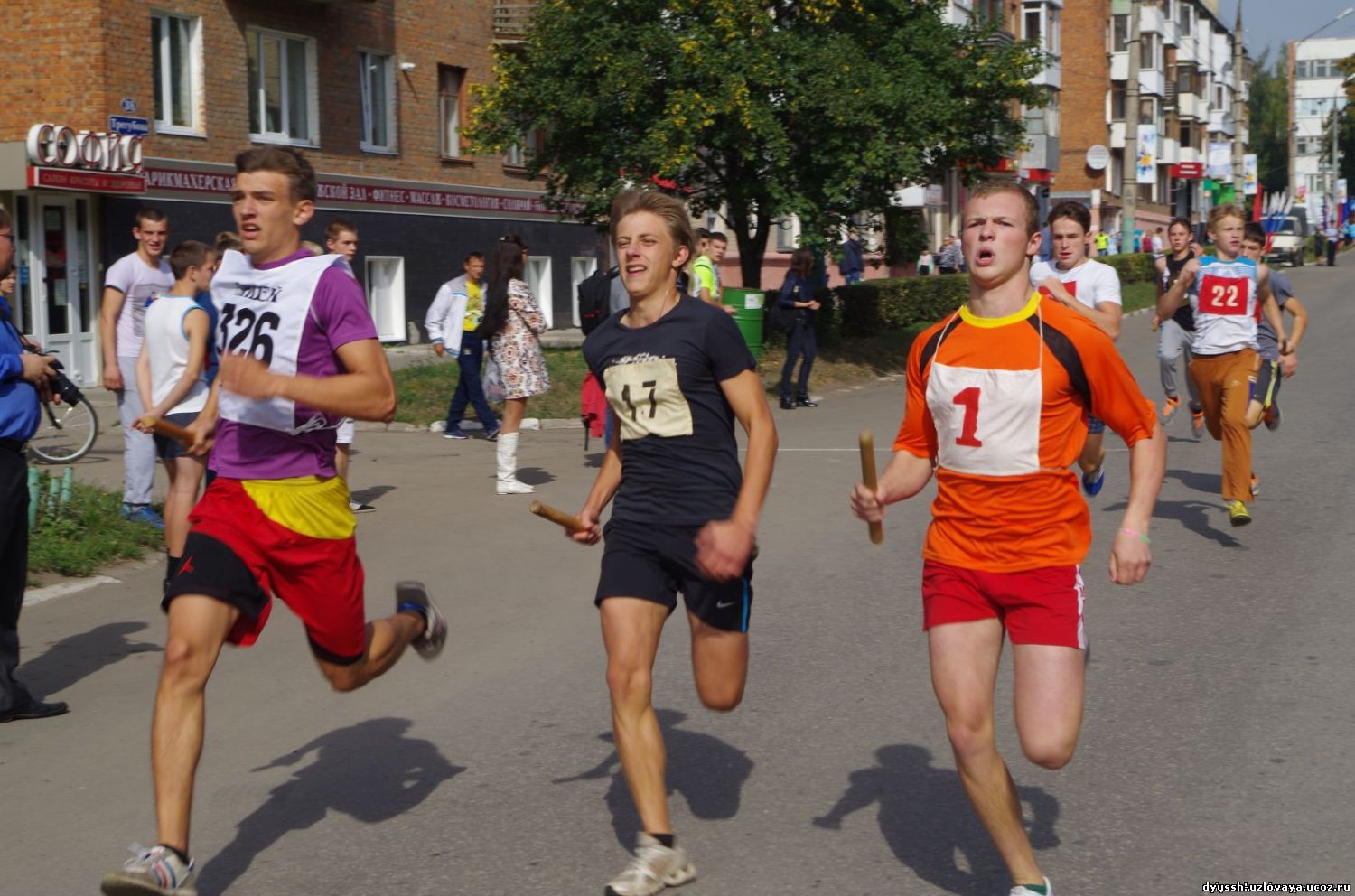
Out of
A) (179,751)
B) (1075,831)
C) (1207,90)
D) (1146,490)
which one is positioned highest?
(1207,90)

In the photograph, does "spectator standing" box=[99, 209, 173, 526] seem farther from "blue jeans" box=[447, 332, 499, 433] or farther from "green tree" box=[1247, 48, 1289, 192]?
"green tree" box=[1247, 48, 1289, 192]

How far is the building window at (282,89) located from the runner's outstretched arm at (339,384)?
70.2 ft

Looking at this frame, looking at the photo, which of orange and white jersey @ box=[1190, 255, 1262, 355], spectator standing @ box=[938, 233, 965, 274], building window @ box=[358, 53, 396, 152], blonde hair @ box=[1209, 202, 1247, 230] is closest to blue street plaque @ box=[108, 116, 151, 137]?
building window @ box=[358, 53, 396, 152]

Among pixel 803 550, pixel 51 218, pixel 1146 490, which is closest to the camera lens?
pixel 1146 490

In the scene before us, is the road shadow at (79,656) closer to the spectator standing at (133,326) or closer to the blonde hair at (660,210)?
the spectator standing at (133,326)

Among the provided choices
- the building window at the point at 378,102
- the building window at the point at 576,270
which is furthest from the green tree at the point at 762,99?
the building window at the point at 576,270

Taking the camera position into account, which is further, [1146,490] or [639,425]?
[639,425]

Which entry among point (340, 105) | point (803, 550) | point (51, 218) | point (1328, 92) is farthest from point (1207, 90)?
point (803, 550)

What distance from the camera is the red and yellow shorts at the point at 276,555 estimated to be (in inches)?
177

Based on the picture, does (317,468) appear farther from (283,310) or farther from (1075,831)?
(1075,831)

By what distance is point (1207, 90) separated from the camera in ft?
327

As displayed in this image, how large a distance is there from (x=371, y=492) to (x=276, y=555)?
7.73 metres

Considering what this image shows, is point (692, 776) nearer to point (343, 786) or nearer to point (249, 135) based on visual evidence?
point (343, 786)

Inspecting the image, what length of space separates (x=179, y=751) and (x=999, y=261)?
8.09 ft
